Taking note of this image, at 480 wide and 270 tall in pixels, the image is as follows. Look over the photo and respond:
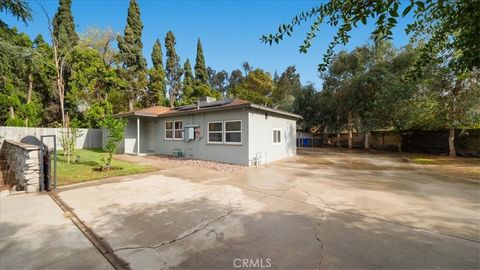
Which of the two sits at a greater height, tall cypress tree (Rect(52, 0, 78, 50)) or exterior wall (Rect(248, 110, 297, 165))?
tall cypress tree (Rect(52, 0, 78, 50))

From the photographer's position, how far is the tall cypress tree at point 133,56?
859 inches

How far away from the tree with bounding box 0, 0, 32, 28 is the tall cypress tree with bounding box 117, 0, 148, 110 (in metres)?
15.2

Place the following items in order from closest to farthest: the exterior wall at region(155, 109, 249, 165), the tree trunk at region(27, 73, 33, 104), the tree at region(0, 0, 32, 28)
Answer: the tree at region(0, 0, 32, 28), the exterior wall at region(155, 109, 249, 165), the tree trunk at region(27, 73, 33, 104)

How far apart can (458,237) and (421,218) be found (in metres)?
0.73

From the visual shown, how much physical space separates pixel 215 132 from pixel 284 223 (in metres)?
7.85

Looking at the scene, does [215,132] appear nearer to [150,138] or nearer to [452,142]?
[150,138]

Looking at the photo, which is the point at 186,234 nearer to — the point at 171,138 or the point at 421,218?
the point at 421,218

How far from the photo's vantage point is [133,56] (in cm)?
2206

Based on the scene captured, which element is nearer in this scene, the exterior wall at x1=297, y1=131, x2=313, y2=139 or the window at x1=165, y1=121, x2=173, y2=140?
the window at x1=165, y1=121, x2=173, y2=140

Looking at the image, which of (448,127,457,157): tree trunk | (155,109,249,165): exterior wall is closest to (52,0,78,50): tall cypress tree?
(155,109,249,165): exterior wall

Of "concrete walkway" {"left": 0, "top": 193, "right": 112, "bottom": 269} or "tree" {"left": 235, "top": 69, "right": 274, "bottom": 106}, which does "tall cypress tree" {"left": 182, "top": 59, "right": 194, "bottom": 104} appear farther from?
"concrete walkway" {"left": 0, "top": 193, "right": 112, "bottom": 269}

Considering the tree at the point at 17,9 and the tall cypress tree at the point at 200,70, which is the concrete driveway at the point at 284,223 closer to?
the tree at the point at 17,9

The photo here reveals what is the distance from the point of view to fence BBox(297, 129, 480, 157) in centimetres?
1310

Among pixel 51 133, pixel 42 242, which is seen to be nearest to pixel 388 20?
pixel 42 242
